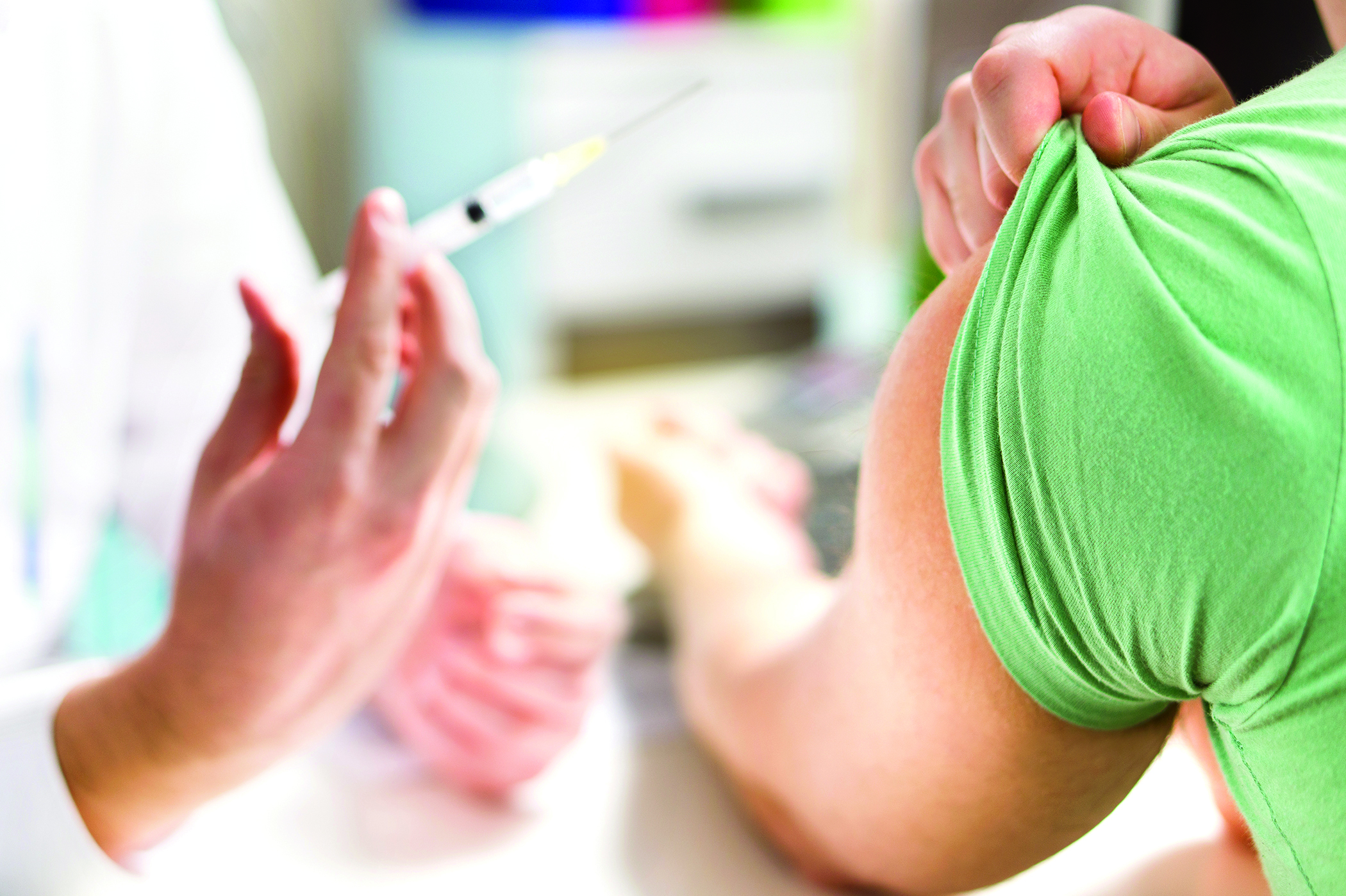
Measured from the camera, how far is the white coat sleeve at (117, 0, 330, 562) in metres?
0.55

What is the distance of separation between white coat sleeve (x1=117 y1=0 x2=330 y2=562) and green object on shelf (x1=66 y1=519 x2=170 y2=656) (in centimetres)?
1

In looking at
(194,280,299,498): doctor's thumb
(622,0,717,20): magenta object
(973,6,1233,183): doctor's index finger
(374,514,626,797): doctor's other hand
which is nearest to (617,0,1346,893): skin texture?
(973,6,1233,183): doctor's index finger

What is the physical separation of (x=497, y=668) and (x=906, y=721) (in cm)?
25

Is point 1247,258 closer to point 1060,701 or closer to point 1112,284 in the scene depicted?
point 1112,284

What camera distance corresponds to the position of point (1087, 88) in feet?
0.97

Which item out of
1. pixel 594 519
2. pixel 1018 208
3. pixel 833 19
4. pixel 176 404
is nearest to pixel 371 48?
pixel 833 19

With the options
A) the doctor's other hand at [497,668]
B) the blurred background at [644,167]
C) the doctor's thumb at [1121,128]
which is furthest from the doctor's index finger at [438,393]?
the blurred background at [644,167]

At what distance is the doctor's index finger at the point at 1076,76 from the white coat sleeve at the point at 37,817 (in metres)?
0.38

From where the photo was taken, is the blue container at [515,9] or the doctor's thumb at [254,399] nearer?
the doctor's thumb at [254,399]

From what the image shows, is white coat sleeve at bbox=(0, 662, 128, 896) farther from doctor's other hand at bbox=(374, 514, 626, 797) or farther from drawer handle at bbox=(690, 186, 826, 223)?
drawer handle at bbox=(690, 186, 826, 223)

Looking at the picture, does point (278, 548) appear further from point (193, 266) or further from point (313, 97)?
point (313, 97)

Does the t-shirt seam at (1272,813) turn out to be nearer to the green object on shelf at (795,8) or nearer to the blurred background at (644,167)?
the blurred background at (644,167)

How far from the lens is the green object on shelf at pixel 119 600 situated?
0.54 metres

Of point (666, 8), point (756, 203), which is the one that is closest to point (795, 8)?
point (666, 8)
